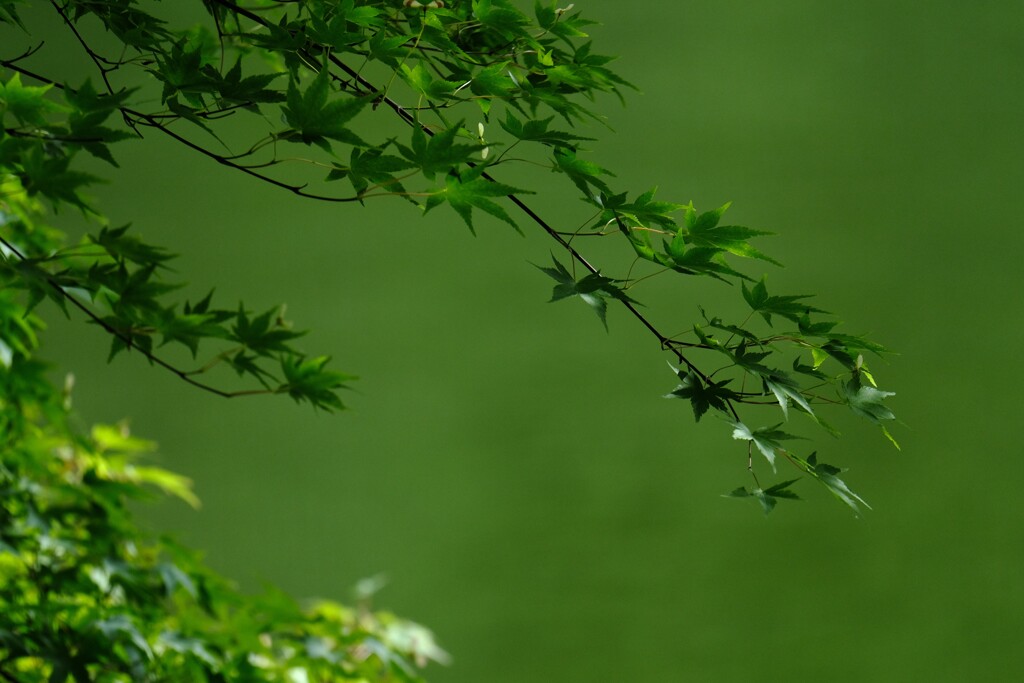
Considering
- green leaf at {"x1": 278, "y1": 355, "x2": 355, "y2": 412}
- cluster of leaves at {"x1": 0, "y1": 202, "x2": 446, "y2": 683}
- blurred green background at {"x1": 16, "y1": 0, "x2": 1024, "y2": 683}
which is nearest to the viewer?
green leaf at {"x1": 278, "y1": 355, "x2": 355, "y2": 412}

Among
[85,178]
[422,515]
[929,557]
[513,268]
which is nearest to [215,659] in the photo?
[85,178]

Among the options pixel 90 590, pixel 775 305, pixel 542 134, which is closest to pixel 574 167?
pixel 542 134

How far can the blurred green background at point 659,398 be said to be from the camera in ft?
9.07

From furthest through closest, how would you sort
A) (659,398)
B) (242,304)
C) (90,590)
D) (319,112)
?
(659,398) < (90,590) < (242,304) < (319,112)

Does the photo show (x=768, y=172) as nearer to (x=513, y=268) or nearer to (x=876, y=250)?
(x=876, y=250)

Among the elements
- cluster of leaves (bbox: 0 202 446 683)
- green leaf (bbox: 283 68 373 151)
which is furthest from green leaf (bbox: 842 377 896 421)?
cluster of leaves (bbox: 0 202 446 683)

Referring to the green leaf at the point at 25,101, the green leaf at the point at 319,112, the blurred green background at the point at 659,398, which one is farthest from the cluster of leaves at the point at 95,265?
the blurred green background at the point at 659,398

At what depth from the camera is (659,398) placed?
9.64ft

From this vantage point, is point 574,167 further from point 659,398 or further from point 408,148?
point 659,398

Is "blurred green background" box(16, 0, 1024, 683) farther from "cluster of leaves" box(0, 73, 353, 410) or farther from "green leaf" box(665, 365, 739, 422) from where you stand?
"green leaf" box(665, 365, 739, 422)

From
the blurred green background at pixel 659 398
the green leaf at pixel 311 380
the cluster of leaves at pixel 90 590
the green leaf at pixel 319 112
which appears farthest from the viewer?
the blurred green background at pixel 659 398

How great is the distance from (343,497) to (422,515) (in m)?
0.24

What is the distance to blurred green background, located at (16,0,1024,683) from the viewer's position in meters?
2.77

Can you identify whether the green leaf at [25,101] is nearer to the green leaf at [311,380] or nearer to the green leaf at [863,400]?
the green leaf at [311,380]
